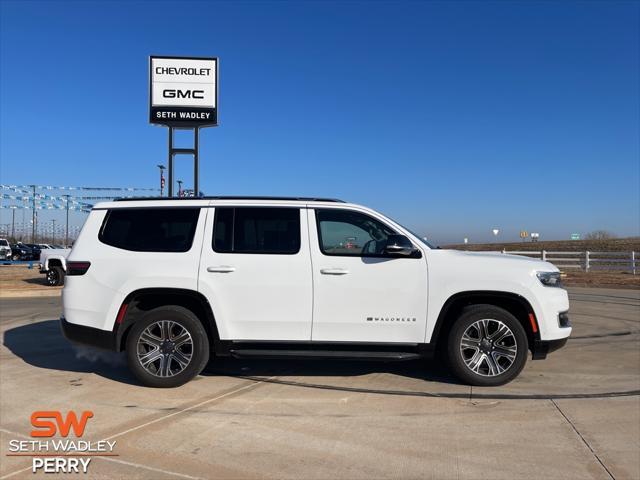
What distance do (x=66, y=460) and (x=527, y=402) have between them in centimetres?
412

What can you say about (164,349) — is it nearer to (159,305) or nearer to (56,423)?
(159,305)

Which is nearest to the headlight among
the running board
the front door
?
the front door

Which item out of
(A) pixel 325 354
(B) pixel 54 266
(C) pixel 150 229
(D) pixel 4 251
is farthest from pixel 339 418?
(D) pixel 4 251

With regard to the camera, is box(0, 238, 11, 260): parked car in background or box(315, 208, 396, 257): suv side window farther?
box(0, 238, 11, 260): parked car in background

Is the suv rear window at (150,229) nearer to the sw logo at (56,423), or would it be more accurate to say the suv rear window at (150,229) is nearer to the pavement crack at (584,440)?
the sw logo at (56,423)

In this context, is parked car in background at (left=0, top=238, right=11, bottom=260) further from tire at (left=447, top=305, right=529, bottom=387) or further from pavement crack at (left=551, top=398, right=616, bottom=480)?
pavement crack at (left=551, top=398, right=616, bottom=480)

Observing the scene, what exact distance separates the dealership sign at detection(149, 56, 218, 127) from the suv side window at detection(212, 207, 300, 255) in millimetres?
9642

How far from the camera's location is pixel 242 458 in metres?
3.78

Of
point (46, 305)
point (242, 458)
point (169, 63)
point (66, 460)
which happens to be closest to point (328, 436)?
point (242, 458)

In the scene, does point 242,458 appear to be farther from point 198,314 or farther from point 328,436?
point 198,314

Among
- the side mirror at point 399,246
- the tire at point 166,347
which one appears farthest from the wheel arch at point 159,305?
the side mirror at point 399,246

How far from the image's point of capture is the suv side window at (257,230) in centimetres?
550

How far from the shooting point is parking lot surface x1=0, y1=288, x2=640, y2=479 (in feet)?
Answer: 12.0

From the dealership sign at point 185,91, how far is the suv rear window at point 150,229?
9.34 m
